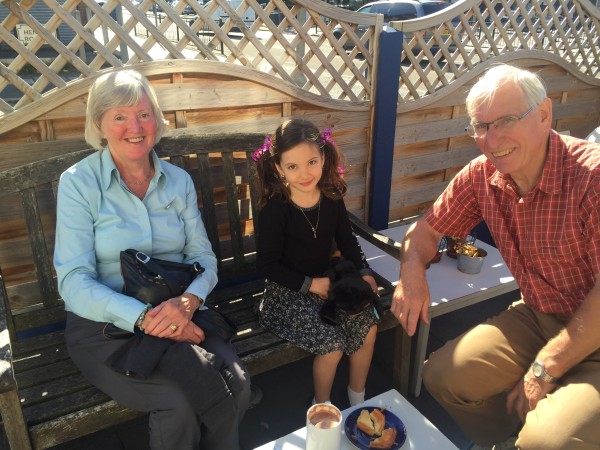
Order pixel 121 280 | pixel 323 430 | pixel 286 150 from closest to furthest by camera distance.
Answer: pixel 323 430, pixel 121 280, pixel 286 150

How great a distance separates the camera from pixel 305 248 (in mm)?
2322

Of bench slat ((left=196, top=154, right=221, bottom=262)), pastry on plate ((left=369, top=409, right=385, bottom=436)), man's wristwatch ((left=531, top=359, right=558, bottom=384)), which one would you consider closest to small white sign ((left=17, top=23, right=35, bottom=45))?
bench slat ((left=196, top=154, right=221, bottom=262))

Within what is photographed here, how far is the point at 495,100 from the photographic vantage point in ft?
5.88

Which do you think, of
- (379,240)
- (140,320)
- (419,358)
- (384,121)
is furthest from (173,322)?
(384,121)

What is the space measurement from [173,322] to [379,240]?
1.16 m

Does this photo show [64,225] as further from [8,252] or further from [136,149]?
[8,252]

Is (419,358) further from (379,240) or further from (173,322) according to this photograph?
(173,322)

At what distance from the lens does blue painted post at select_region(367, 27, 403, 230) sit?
3111 mm

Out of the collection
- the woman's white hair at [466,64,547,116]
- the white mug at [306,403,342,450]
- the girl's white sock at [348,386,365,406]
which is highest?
the woman's white hair at [466,64,547,116]

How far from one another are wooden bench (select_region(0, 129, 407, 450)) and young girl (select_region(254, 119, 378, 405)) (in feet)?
0.39

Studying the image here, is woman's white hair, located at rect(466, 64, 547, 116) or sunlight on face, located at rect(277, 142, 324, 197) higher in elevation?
woman's white hair, located at rect(466, 64, 547, 116)

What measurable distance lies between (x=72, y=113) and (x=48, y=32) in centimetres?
35

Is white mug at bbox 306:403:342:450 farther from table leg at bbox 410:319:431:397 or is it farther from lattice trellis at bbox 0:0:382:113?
lattice trellis at bbox 0:0:382:113

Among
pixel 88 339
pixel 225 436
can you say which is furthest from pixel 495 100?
pixel 88 339
